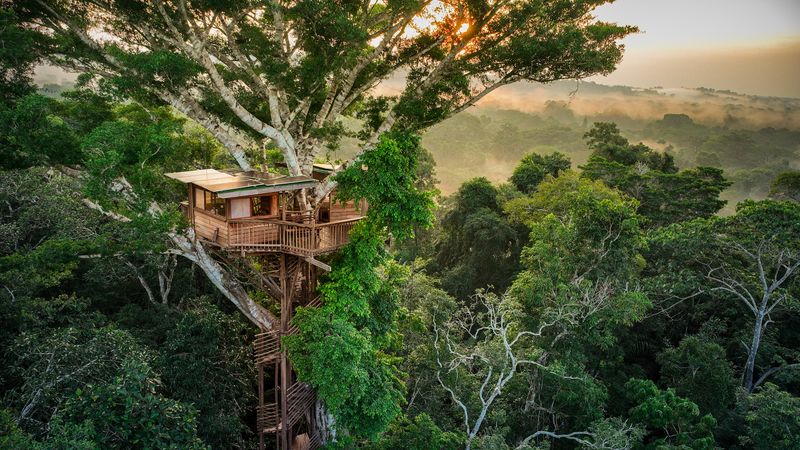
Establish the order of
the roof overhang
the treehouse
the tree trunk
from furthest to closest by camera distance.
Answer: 1. the tree trunk
2. the treehouse
3. the roof overhang

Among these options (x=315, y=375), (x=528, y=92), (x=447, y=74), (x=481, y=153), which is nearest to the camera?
Result: (x=315, y=375)

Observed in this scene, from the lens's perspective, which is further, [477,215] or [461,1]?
[477,215]

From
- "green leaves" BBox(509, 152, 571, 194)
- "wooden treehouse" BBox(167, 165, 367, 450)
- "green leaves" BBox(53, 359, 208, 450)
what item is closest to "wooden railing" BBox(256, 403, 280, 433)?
"wooden treehouse" BBox(167, 165, 367, 450)

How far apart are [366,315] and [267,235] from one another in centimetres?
302

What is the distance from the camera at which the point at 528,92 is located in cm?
9562

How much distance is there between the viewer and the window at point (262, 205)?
11.3m

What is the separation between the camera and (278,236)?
35.6 ft

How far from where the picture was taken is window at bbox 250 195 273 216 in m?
11.3

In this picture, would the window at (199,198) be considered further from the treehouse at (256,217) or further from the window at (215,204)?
the window at (215,204)

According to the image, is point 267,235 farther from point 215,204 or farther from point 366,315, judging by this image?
point 366,315

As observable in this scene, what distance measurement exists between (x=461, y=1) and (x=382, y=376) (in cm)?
910

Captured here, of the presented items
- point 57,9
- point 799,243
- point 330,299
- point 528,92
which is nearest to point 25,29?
point 57,9

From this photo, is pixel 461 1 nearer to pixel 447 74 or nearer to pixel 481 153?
pixel 447 74

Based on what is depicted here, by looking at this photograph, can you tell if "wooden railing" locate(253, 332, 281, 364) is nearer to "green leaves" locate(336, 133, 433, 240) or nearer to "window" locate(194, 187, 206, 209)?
"window" locate(194, 187, 206, 209)
